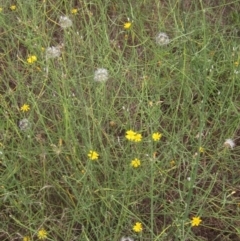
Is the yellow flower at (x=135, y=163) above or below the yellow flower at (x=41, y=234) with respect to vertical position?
above

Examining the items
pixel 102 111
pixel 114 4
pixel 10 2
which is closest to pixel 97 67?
pixel 102 111

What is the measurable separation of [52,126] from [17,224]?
370 mm

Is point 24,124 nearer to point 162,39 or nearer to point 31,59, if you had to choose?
point 31,59

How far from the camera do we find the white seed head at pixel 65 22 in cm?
213

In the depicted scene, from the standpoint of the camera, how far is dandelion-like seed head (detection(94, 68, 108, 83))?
1.90 m

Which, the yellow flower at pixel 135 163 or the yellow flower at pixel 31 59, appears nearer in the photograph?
the yellow flower at pixel 135 163

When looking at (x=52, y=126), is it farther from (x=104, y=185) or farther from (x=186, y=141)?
(x=186, y=141)

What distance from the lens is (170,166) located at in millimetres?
1734

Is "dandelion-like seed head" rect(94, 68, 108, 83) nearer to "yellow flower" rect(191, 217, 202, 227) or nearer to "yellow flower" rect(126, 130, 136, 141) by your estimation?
"yellow flower" rect(126, 130, 136, 141)

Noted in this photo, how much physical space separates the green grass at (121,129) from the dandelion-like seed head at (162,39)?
0.08 ft

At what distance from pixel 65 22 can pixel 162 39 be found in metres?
0.39

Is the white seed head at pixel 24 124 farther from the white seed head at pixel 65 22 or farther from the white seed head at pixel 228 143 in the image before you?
the white seed head at pixel 228 143

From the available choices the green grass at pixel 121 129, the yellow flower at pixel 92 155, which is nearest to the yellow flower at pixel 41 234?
the green grass at pixel 121 129

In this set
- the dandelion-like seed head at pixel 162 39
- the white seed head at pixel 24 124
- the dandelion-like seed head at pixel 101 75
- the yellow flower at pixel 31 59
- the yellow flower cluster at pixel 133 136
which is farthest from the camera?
the dandelion-like seed head at pixel 162 39
